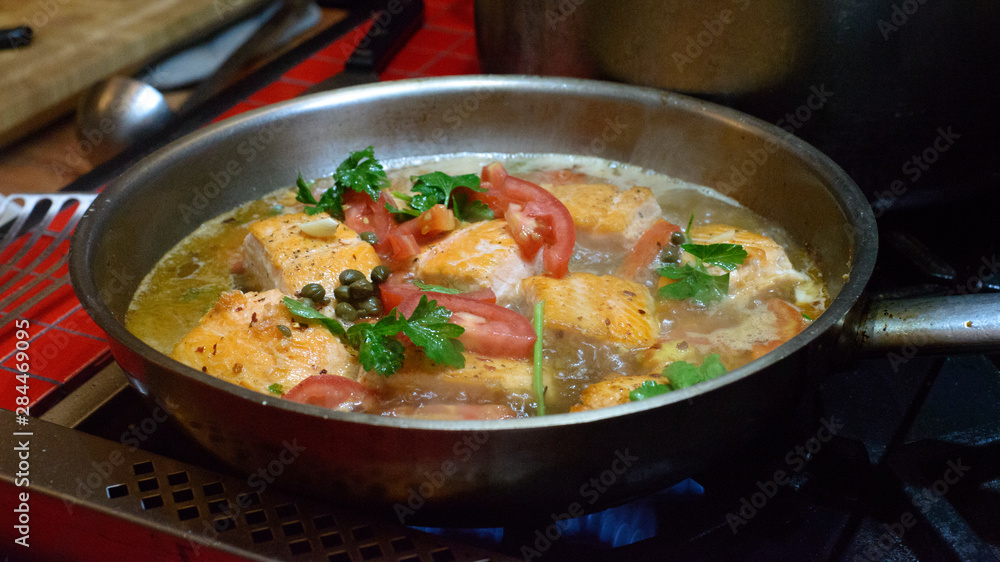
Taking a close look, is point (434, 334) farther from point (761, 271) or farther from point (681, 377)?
point (761, 271)

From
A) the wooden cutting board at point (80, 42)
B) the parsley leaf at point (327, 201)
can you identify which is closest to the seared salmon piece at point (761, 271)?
the parsley leaf at point (327, 201)

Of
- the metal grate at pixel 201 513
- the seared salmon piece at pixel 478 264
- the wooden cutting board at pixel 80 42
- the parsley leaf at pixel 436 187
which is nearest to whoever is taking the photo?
the metal grate at pixel 201 513

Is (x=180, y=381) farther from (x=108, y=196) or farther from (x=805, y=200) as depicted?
(x=805, y=200)

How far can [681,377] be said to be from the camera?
1.55 metres

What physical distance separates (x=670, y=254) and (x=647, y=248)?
8 centimetres

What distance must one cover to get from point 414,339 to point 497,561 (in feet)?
1.64

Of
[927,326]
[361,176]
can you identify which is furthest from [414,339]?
[927,326]

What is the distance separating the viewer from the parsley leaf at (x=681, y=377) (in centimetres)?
151

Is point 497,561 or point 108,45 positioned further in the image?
point 108,45

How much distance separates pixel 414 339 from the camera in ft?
5.27

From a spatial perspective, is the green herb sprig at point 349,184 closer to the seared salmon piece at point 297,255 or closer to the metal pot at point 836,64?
the seared salmon piece at point 297,255

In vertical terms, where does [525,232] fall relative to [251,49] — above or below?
above

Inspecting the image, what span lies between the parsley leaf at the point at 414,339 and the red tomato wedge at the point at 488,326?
0.25ft

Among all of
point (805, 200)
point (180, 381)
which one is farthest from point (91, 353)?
point (805, 200)
